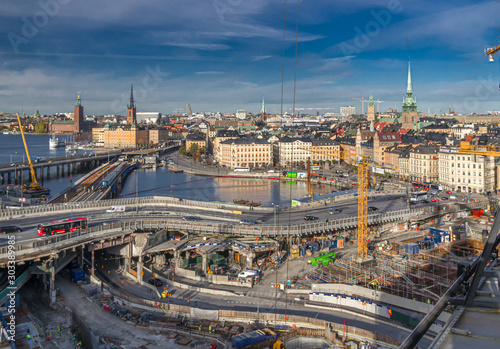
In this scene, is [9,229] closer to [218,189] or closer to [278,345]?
[278,345]

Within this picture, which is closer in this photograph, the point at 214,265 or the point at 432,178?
the point at 214,265

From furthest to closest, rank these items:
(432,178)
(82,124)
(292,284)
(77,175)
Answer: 1. (82,124)
2. (77,175)
3. (432,178)
4. (292,284)

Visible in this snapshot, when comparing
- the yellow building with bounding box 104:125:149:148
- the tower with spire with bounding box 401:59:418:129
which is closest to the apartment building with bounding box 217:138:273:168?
the tower with spire with bounding box 401:59:418:129

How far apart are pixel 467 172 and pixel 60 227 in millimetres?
25094

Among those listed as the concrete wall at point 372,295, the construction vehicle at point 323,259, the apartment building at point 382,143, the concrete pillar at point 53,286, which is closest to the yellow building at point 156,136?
the apartment building at point 382,143

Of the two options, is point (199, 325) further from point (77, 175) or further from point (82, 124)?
point (82, 124)

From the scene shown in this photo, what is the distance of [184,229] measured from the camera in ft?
55.1

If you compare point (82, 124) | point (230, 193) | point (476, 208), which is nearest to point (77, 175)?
point (230, 193)

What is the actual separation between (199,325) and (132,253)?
618 centimetres

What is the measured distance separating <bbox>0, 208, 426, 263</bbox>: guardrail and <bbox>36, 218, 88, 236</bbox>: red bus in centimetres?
41

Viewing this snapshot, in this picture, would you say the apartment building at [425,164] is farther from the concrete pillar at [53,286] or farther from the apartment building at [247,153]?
the concrete pillar at [53,286]

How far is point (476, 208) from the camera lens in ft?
74.6

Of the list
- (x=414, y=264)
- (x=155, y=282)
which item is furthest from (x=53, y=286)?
(x=414, y=264)

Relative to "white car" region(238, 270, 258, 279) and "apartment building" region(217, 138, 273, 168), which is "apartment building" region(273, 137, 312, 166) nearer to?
"apartment building" region(217, 138, 273, 168)
